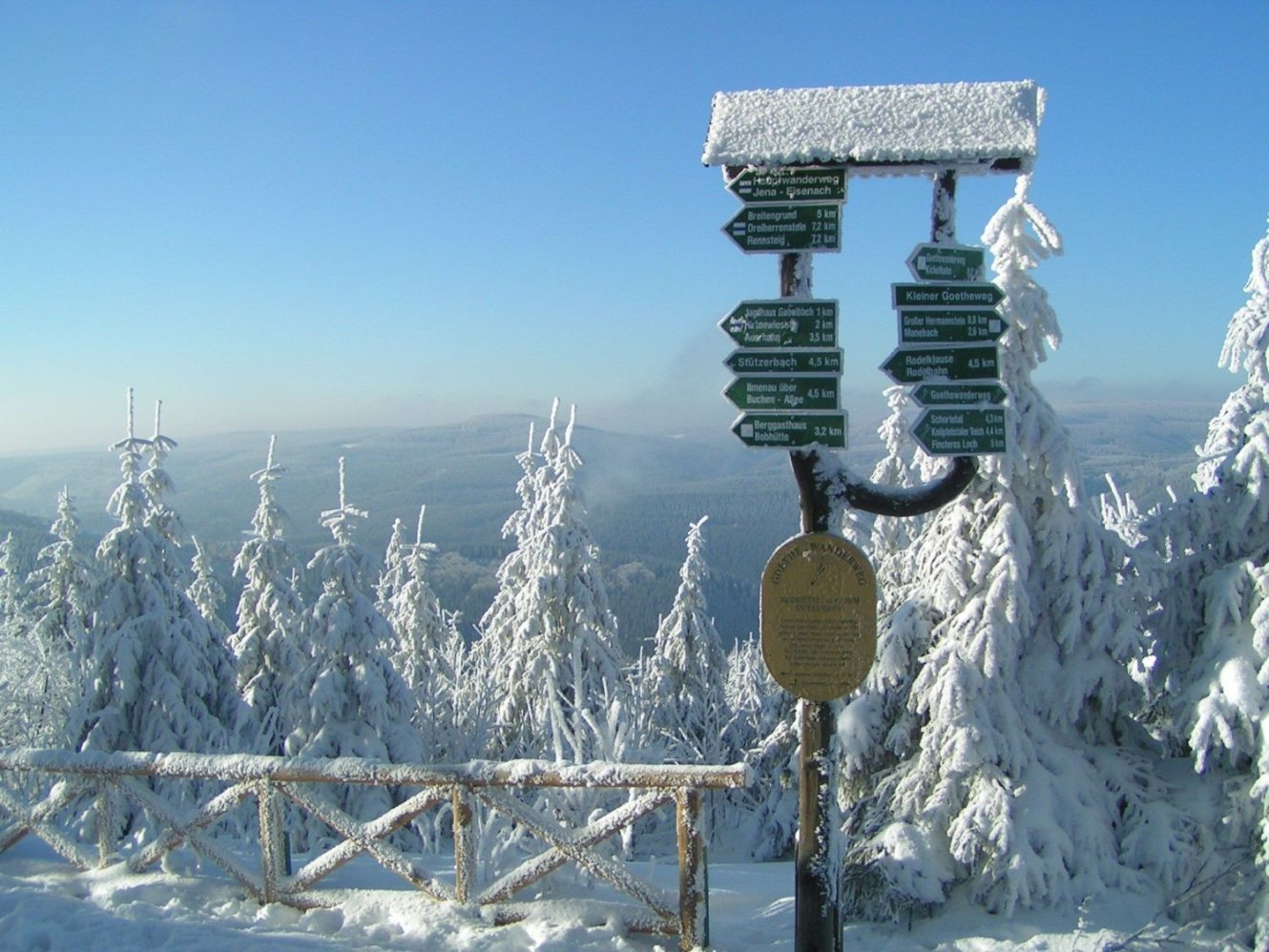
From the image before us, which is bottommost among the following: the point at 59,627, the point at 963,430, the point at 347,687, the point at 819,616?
the point at 347,687

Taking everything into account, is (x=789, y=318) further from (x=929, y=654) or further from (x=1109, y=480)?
(x=1109, y=480)

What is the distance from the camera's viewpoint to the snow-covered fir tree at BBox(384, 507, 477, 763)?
71.1ft

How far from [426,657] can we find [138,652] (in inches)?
489

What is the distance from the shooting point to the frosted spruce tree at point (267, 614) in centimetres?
2145

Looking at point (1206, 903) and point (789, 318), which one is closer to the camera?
point (789, 318)

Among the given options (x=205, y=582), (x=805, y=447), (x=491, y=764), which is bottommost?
(x=205, y=582)

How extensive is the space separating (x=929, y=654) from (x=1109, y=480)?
11949 mm

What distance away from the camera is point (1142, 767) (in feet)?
26.8

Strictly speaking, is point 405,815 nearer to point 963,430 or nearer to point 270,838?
point 270,838

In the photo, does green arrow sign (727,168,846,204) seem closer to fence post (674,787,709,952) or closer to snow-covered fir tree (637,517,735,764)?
fence post (674,787,709,952)

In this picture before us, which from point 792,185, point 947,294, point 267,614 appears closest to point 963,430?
point 947,294

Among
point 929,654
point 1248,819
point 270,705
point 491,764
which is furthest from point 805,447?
point 270,705

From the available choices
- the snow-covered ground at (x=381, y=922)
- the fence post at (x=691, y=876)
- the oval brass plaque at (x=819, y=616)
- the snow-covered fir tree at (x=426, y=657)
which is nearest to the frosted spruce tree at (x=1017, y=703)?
the snow-covered ground at (x=381, y=922)

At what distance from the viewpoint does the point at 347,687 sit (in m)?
18.2
